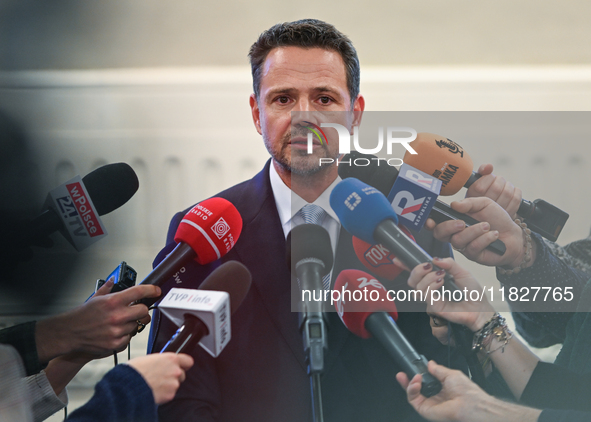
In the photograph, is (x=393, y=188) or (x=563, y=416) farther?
(x=393, y=188)

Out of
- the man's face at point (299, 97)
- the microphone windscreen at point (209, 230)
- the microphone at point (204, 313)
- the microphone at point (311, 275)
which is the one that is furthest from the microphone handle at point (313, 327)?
the man's face at point (299, 97)

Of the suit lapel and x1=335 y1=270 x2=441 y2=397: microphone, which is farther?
the suit lapel

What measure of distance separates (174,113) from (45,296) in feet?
3.51

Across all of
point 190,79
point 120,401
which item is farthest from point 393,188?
point 190,79

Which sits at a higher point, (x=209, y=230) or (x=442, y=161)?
(x=442, y=161)

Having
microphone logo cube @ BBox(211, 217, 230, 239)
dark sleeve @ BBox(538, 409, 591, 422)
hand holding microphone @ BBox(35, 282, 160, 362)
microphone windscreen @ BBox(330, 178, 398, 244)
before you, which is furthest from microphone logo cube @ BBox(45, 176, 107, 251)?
dark sleeve @ BBox(538, 409, 591, 422)

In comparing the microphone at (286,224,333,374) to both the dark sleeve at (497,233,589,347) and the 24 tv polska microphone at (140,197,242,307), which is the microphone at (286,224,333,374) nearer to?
the 24 tv polska microphone at (140,197,242,307)

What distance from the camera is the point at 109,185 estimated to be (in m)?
1.22

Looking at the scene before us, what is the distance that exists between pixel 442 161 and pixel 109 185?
2.99 ft

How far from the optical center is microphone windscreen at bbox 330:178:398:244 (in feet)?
3.15

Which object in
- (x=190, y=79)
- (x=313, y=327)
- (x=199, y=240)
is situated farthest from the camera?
(x=190, y=79)

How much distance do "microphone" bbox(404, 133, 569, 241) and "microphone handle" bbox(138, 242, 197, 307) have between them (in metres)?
0.59

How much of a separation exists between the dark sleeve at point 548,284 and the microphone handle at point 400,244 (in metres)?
0.33

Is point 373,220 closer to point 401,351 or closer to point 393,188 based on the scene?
point 393,188
